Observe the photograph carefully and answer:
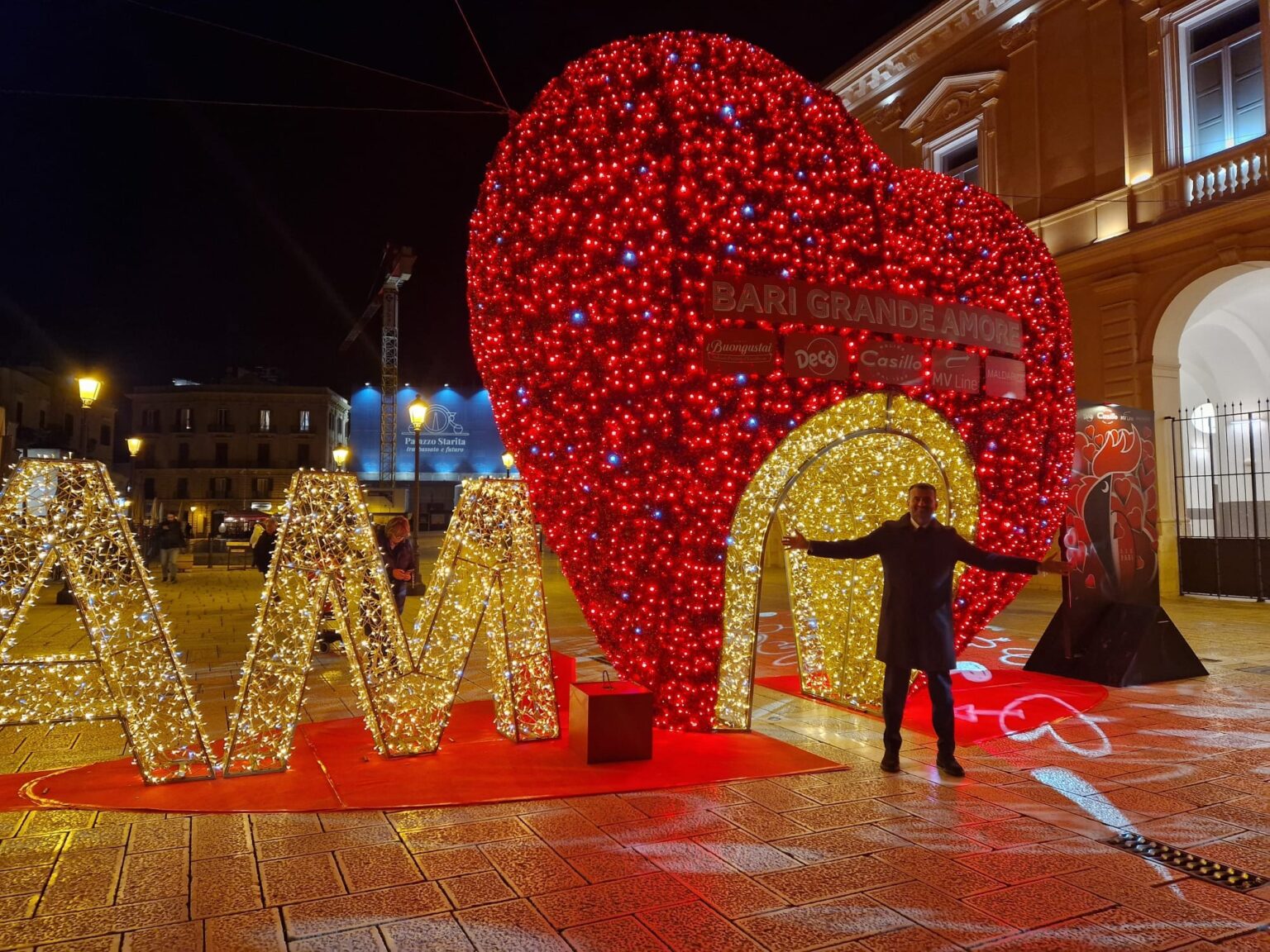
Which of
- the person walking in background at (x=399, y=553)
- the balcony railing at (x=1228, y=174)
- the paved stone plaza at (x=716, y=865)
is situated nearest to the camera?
the paved stone plaza at (x=716, y=865)

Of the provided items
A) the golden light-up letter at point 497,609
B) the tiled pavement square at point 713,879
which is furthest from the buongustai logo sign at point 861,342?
the tiled pavement square at point 713,879

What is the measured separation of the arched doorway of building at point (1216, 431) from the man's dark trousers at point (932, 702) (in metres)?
9.70

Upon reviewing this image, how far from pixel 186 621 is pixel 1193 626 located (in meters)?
12.7

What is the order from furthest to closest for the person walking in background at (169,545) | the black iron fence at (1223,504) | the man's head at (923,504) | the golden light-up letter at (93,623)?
the person walking in background at (169,545) < the black iron fence at (1223,504) < the man's head at (923,504) < the golden light-up letter at (93,623)

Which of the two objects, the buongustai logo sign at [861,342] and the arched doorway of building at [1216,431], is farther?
the arched doorway of building at [1216,431]

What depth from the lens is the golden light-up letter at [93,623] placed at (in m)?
4.39

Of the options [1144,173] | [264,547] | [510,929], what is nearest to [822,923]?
[510,929]

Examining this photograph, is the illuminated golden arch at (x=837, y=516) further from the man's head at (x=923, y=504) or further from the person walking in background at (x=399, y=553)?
the person walking in background at (x=399, y=553)

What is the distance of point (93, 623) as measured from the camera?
14.7 feet

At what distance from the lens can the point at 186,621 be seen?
38.2ft

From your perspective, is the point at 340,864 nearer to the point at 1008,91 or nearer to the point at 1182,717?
the point at 1182,717

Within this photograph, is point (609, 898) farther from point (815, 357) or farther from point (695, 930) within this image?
point (815, 357)

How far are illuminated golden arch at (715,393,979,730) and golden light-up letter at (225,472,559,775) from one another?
1240mm

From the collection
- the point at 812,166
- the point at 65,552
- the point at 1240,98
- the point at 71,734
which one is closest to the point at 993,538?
the point at 812,166
